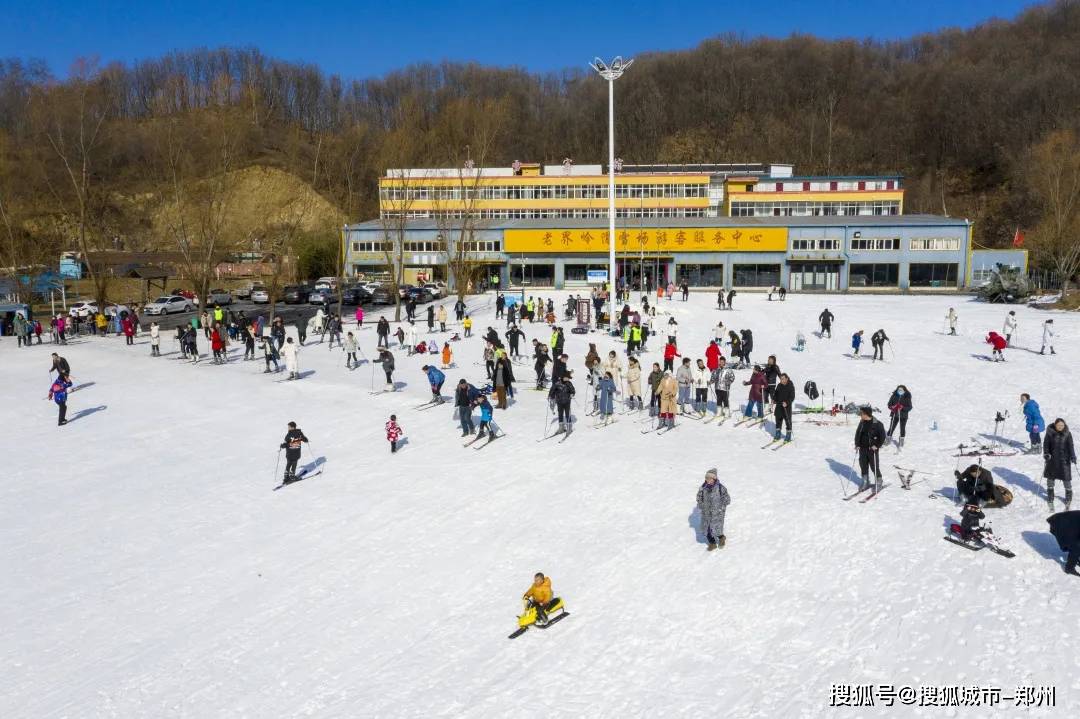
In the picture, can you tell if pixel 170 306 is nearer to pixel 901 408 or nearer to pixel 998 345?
pixel 901 408

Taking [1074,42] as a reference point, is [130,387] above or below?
below

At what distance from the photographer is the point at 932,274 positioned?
187 ft

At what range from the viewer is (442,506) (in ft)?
45.2

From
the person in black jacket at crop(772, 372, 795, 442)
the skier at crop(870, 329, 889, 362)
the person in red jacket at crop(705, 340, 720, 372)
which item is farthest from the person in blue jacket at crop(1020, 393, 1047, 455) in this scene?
the skier at crop(870, 329, 889, 362)

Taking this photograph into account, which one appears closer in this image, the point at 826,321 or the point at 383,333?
the point at 383,333

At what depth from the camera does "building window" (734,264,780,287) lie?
192ft

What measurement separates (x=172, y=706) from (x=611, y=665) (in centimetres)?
510

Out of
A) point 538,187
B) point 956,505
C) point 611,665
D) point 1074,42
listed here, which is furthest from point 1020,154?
point 611,665

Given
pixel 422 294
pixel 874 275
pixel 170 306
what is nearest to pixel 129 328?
pixel 170 306

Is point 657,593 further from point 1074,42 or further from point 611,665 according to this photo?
point 1074,42

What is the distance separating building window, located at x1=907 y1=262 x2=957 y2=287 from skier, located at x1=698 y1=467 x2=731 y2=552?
52.8m

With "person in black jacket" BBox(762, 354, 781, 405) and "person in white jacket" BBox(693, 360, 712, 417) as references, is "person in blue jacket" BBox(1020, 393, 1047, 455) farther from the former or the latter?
"person in white jacket" BBox(693, 360, 712, 417)

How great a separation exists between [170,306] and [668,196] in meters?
45.3

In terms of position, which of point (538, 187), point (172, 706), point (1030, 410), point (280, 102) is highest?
point (280, 102)
